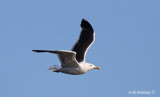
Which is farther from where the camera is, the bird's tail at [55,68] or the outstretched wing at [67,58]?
the bird's tail at [55,68]

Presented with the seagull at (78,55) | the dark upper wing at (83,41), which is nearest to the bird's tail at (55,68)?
the seagull at (78,55)

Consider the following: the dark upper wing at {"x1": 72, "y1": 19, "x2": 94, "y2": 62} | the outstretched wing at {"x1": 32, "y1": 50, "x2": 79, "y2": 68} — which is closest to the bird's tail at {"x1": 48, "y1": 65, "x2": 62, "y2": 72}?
the outstretched wing at {"x1": 32, "y1": 50, "x2": 79, "y2": 68}

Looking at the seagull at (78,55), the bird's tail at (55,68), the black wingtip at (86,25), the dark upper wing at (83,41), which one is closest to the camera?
the seagull at (78,55)

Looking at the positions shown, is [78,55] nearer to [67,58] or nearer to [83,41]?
[83,41]

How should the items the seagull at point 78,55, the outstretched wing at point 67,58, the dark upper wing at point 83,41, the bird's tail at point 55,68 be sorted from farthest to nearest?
the dark upper wing at point 83,41 < the bird's tail at point 55,68 < the seagull at point 78,55 < the outstretched wing at point 67,58

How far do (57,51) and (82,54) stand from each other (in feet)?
8.23

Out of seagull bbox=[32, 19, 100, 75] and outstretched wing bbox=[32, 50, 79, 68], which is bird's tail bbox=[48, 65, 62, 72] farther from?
outstretched wing bbox=[32, 50, 79, 68]

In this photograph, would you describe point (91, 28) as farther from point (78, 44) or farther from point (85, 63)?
point (85, 63)

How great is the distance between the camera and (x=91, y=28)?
16453 mm

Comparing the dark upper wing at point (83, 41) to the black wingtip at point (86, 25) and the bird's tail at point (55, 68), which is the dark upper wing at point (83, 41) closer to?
the black wingtip at point (86, 25)

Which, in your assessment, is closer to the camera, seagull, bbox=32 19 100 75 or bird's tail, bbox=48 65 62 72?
seagull, bbox=32 19 100 75

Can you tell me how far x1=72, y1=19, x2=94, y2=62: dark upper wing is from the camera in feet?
50.0

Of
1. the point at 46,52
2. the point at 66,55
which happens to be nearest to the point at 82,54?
the point at 66,55

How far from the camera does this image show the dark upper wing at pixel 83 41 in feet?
50.0
